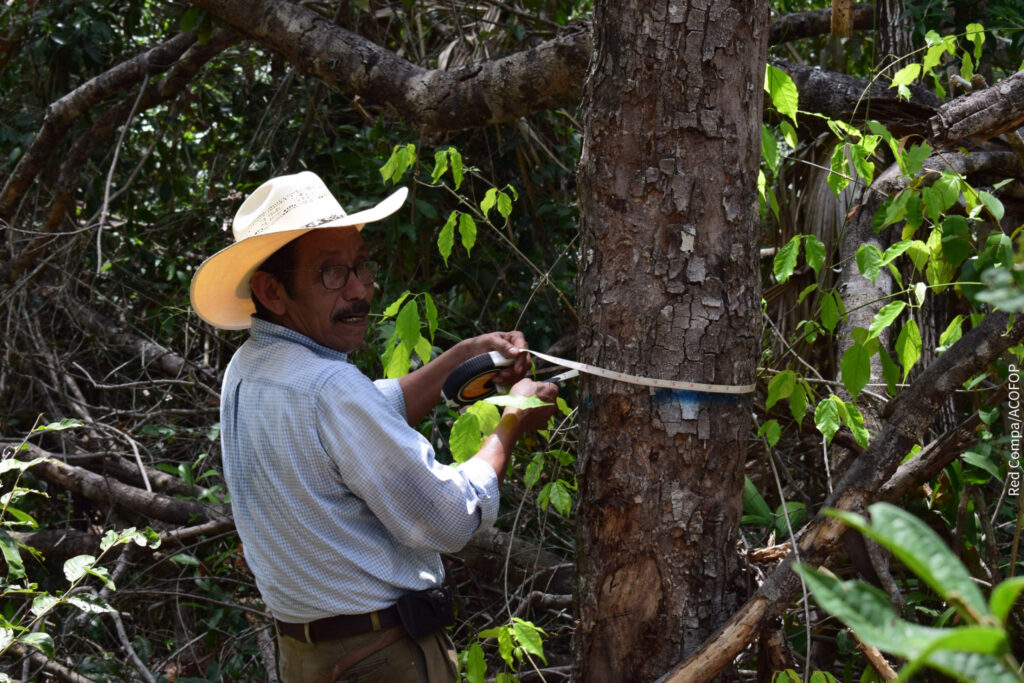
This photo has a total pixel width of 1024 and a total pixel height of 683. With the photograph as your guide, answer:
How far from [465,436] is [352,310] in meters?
0.52

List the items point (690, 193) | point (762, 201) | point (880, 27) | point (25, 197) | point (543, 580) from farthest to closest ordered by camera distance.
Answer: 1. point (25, 197)
2. point (880, 27)
3. point (543, 580)
4. point (762, 201)
5. point (690, 193)

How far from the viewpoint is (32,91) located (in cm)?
554

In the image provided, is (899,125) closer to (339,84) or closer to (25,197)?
(339,84)

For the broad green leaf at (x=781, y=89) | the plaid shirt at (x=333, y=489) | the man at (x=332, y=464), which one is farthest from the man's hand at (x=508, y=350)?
the broad green leaf at (x=781, y=89)

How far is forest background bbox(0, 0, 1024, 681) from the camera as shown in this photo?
201 cm

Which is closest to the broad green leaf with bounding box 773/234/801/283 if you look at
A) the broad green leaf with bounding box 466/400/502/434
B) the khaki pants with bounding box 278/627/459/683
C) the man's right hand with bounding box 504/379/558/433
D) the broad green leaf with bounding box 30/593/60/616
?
the man's right hand with bounding box 504/379/558/433

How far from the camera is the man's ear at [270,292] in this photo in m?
2.56

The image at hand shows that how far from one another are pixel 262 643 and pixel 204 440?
1312mm

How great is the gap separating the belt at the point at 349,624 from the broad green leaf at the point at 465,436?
17.8 inches

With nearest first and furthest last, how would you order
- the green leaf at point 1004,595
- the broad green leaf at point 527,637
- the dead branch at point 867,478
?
the green leaf at point 1004,595 < the dead branch at point 867,478 < the broad green leaf at point 527,637

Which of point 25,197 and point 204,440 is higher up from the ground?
point 25,197

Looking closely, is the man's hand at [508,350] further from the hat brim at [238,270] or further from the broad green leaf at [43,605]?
the broad green leaf at [43,605]

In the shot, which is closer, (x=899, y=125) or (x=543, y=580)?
(x=899, y=125)

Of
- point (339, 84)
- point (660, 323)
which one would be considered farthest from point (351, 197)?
point (660, 323)
